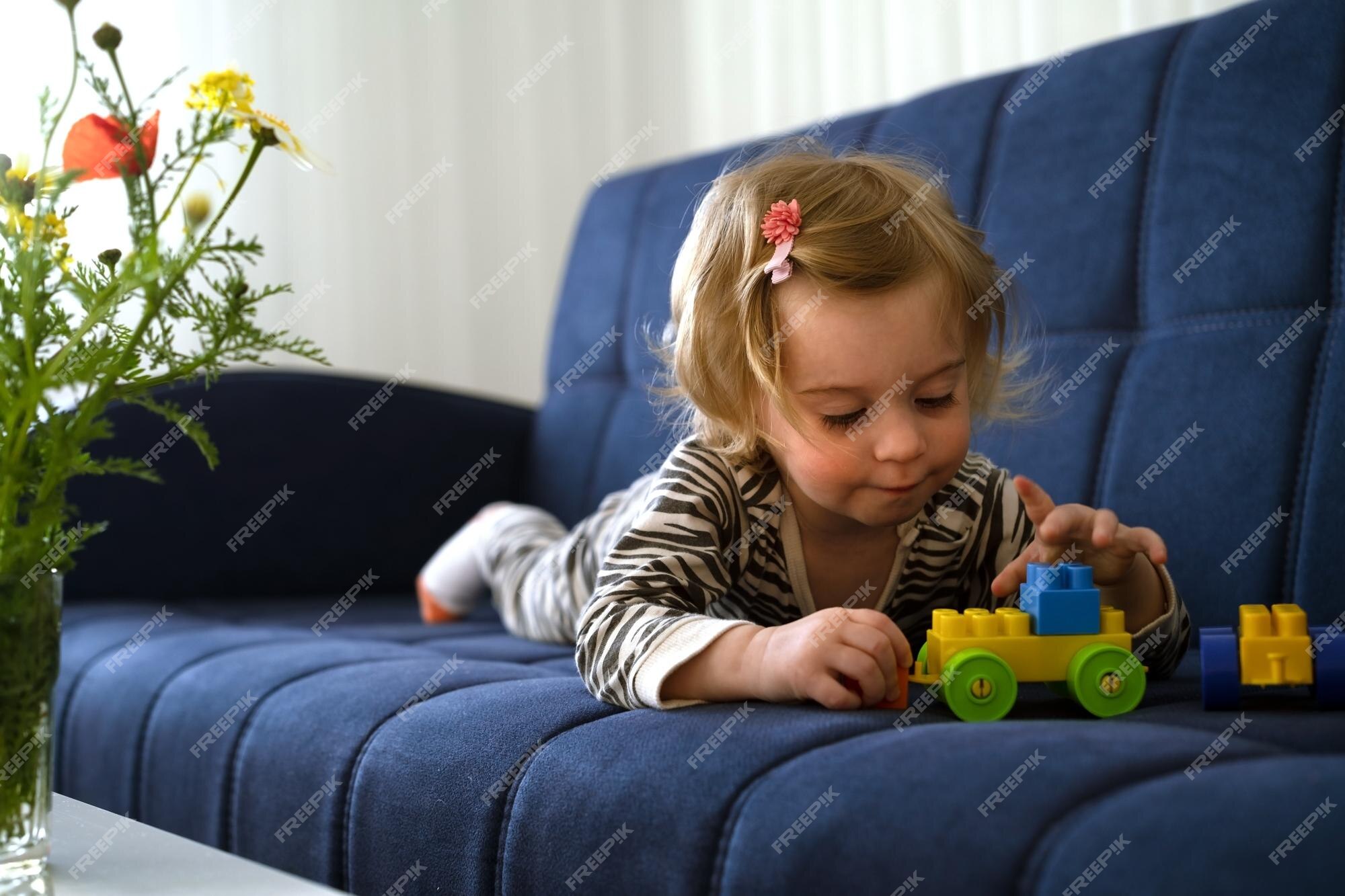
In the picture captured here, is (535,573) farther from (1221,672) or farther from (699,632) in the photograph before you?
(1221,672)

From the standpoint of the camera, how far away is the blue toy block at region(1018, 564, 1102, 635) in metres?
0.95

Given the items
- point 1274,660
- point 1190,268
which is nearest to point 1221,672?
point 1274,660

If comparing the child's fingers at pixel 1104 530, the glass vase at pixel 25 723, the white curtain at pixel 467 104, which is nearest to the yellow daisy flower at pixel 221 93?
the glass vase at pixel 25 723

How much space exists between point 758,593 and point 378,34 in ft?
6.42

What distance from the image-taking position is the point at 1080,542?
108cm

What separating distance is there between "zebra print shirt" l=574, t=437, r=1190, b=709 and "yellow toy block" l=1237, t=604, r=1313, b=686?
0.52 ft

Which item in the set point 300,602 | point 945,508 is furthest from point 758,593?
point 300,602

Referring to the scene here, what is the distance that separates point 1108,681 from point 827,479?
11.0 inches

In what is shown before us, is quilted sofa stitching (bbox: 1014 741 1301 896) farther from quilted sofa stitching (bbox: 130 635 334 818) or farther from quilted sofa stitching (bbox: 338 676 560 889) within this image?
quilted sofa stitching (bbox: 130 635 334 818)

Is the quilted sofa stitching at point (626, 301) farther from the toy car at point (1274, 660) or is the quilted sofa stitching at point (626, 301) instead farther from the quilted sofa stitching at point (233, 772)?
the toy car at point (1274, 660)

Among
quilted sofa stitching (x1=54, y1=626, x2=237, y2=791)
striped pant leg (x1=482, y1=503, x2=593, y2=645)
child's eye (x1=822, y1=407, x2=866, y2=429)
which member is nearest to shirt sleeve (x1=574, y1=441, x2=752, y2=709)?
child's eye (x1=822, y1=407, x2=866, y2=429)

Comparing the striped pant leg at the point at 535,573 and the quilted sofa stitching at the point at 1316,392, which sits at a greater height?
the quilted sofa stitching at the point at 1316,392

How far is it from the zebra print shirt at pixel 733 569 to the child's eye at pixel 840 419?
0.13m

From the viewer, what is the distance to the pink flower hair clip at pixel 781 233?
1.10 metres
